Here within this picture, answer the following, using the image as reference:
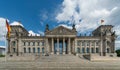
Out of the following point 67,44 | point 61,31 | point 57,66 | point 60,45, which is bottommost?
point 57,66

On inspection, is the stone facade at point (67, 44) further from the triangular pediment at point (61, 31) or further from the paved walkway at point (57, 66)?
the paved walkway at point (57, 66)

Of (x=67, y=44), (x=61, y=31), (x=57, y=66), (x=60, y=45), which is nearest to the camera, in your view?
(x=57, y=66)

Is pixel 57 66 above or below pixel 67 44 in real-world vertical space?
below

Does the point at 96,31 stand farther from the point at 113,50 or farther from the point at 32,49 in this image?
the point at 32,49

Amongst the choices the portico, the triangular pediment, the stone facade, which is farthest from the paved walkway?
the stone facade

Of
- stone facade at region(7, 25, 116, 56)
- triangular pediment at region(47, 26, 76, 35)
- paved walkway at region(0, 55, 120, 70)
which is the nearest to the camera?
paved walkway at region(0, 55, 120, 70)

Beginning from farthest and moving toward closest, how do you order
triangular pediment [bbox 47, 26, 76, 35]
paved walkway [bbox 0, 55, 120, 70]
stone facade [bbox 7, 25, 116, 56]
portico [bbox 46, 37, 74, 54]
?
stone facade [bbox 7, 25, 116, 56] → triangular pediment [bbox 47, 26, 76, 35] → portico [bbox 46, 37, 74, 54] → paved walkway [bbox 0, 55, 120, 70]

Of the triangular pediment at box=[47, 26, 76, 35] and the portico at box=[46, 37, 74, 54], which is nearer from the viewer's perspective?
the portico at box=[46, 37, 74, 54]

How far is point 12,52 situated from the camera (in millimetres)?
82625

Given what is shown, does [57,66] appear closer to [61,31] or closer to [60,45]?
[61,31]

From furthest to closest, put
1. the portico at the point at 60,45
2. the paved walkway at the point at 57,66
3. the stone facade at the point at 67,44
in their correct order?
the stone facade at the point at 67,44 < the portico at the point at 60,45 < the paved walkway at the point at 57,66

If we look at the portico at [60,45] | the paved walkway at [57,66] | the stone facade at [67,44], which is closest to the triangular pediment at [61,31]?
the stone facade at [67,44]

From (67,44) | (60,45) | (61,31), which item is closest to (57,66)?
(61,31)

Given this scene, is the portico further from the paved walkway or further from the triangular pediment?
the paved walkway
